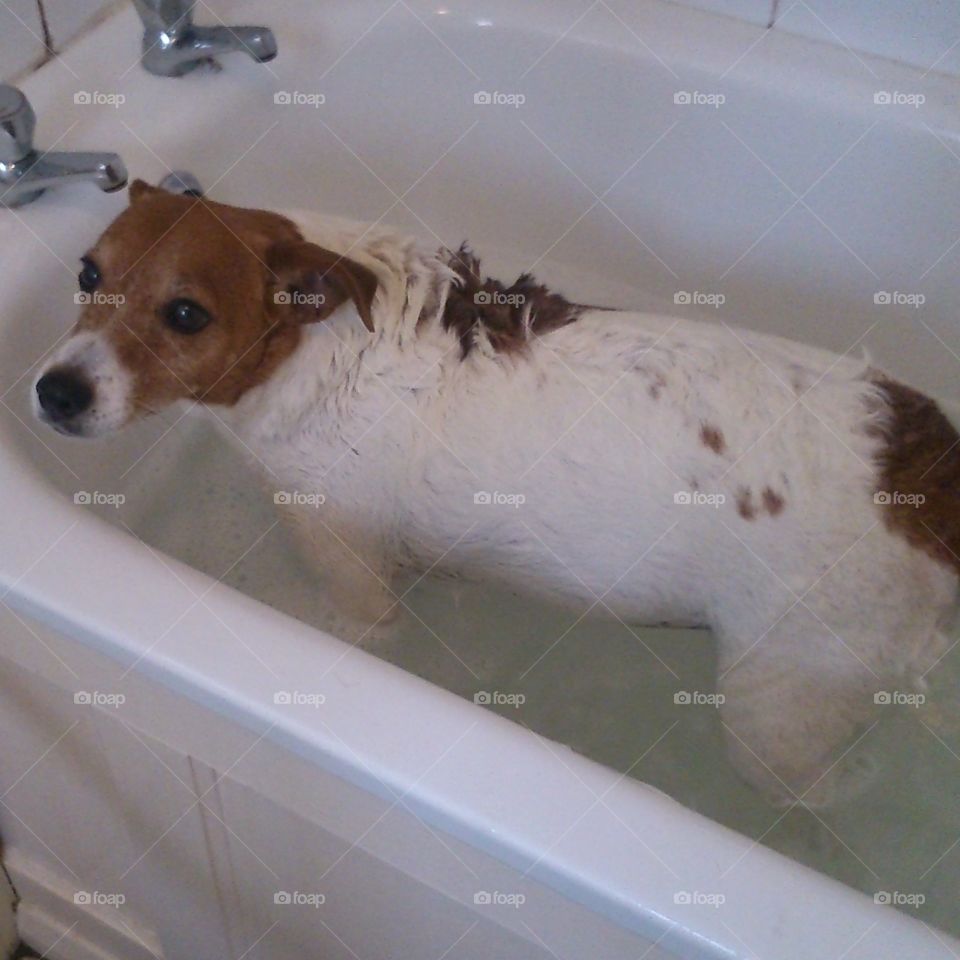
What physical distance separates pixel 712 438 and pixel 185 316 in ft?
1.99

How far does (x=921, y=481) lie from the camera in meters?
1.08

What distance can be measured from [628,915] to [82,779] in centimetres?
72

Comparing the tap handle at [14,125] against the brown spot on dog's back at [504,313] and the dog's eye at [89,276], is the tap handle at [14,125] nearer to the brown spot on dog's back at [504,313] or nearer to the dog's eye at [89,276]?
the dog's eye at [89,276]

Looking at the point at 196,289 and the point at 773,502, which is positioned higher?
the point at 196,289

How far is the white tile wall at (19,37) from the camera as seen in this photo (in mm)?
1329

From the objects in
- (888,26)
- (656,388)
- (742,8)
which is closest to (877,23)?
(888,26)

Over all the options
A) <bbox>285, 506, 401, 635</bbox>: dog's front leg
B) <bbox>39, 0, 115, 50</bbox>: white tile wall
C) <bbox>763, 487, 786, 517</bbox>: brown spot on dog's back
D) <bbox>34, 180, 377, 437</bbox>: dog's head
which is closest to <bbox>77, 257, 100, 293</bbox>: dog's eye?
<bbox>34, 180, 377, 437</bbox>: dog's head

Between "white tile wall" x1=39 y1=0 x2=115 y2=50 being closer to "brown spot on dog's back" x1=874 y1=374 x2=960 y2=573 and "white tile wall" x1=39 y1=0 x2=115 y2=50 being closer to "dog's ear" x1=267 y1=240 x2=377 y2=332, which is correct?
"dog's ear" x1=267 y1=240 x2=377 y2=332

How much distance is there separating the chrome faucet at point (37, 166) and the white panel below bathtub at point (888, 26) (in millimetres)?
1066

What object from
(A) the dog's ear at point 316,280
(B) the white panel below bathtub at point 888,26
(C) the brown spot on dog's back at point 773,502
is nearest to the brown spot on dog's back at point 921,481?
(C) the brown spot on dog's back at point 773,502

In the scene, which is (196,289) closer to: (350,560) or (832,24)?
(350,560)

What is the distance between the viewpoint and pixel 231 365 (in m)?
1.14

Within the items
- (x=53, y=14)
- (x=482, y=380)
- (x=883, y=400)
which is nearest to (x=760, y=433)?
(x=883, y=400)

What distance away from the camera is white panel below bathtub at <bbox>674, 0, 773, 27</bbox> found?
1.56 metres
